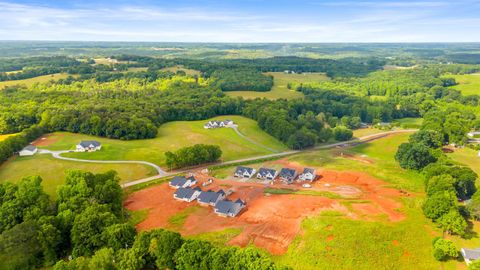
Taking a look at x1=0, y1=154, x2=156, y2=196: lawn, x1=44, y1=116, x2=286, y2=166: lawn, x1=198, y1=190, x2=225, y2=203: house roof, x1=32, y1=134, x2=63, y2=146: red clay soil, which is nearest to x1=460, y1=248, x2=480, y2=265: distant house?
x1=198, y1=190, x2=225, y2=203: house roof

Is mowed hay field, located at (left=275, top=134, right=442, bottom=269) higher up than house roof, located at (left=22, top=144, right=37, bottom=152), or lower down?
lower down

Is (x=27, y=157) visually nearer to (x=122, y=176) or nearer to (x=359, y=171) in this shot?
(x=122, y=176)

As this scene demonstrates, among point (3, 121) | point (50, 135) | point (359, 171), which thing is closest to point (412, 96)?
point (359, 171)

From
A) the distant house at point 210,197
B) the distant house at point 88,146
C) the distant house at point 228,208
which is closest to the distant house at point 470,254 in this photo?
the distant house at point 228,208

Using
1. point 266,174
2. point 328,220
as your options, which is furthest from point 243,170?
point 328,220

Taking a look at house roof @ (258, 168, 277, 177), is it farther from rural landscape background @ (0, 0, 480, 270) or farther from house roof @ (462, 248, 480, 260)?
house roof @ (462, 248, 480, 260)

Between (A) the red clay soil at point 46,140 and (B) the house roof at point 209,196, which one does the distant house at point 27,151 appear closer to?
(A) the red clay soil at point 46,140
